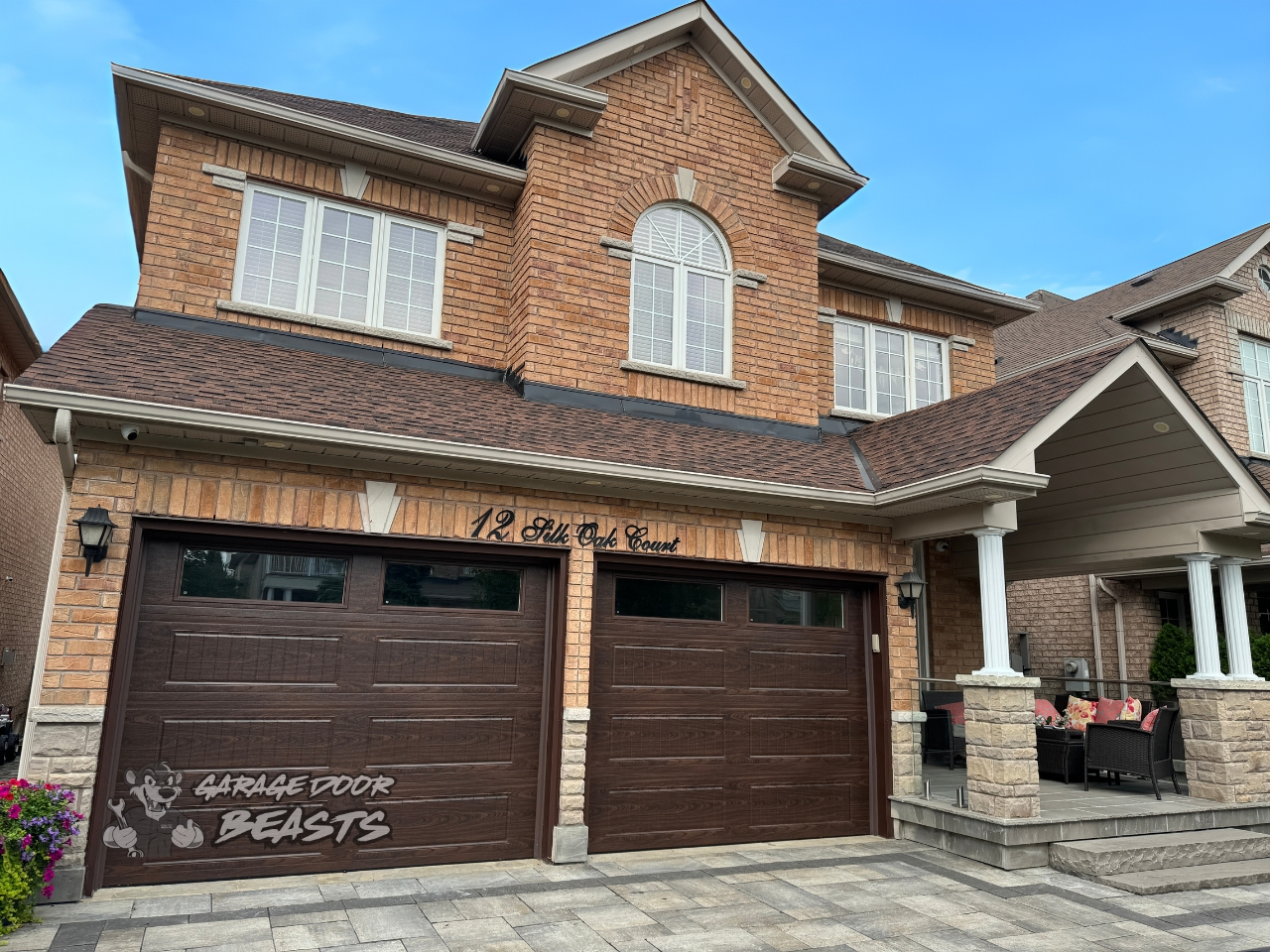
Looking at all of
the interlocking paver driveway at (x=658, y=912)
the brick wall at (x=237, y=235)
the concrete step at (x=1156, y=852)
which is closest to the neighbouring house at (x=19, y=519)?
the brick wall at (x=237, y=235)

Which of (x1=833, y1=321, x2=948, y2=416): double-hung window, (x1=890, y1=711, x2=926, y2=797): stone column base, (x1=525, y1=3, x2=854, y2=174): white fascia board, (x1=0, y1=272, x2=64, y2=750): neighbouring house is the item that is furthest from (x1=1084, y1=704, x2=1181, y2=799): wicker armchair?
(x1=0, y1=272, x2=64, y2=750): neighbouring house

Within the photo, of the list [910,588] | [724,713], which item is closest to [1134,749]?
[910,588]

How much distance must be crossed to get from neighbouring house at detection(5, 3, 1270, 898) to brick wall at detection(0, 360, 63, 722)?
259 inches

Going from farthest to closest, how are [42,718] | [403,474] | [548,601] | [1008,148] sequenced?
[1008,148]
[548,601]
[403,474]
[42,718]

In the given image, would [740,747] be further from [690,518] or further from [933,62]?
[933,62]

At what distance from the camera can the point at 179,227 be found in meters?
8.24

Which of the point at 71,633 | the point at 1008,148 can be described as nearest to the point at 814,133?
the point at 71,633

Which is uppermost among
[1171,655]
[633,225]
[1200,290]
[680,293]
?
[1200,290]

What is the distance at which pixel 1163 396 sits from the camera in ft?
27.6

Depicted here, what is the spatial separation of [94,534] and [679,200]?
21.9 ft

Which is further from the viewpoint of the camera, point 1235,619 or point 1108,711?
point 1108,711

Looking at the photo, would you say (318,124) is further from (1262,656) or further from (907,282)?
(1262,656)

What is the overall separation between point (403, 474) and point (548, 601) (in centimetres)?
169

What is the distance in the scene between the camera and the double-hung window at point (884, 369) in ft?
36.9
